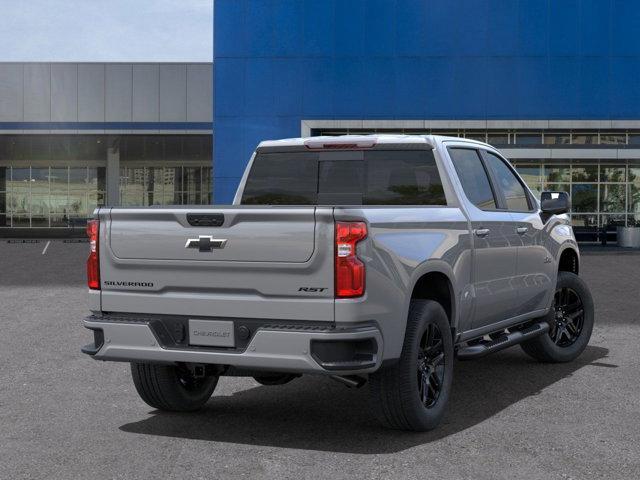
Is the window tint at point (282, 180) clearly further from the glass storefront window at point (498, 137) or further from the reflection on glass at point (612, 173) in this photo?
the reflection on glass at point (612, 173)

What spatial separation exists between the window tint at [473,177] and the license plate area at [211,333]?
2.46 metres

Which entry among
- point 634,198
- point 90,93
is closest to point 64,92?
point 90,93

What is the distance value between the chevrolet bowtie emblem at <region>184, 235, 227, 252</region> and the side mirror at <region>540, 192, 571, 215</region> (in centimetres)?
356

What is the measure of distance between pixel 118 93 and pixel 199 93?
372 centimetres

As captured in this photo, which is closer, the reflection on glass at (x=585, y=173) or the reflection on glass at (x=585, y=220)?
the reflection on glass at (x=585, y=173)

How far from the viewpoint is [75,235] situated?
51281mm

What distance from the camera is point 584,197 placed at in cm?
3734

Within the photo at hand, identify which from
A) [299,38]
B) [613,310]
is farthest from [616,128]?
[613,310]

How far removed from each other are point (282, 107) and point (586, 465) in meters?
30.8

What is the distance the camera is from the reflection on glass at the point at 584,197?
37281mm

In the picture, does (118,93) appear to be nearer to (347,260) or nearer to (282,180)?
(282,180)

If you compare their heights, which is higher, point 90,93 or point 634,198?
point 90,93

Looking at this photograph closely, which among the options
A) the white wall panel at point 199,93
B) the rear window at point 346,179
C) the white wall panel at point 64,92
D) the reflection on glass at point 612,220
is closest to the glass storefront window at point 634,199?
the reflection on glass at point 612,220

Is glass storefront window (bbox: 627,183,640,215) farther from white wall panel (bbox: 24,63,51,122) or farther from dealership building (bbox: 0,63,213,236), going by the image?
white wall panel (bbox: 24,63,51,122)
